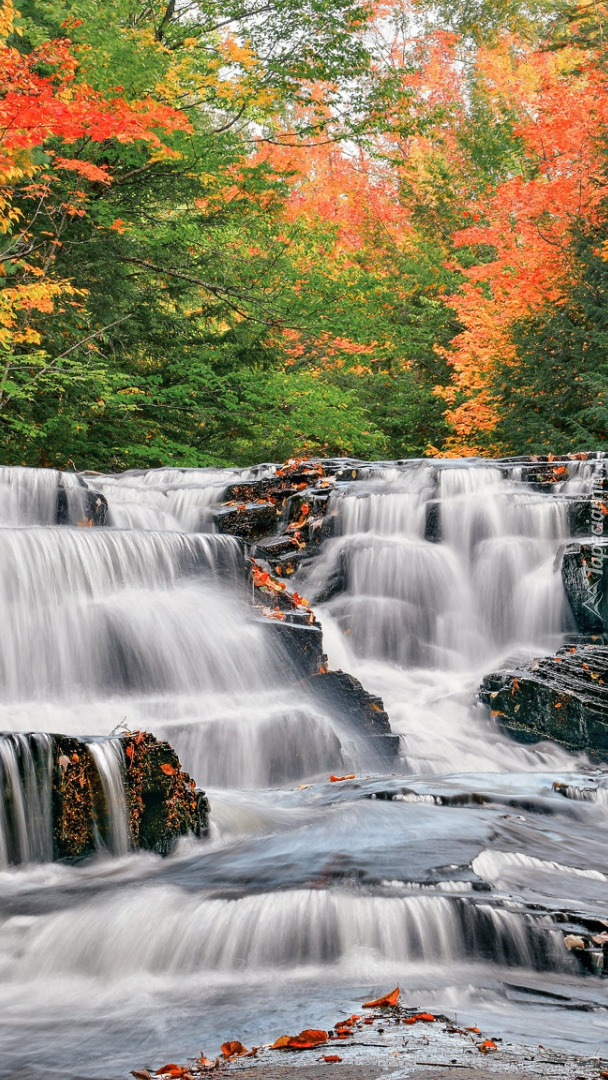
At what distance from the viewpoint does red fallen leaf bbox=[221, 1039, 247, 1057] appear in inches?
112

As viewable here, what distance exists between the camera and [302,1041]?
2832mm

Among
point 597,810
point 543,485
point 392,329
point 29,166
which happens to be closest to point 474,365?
point 392,329

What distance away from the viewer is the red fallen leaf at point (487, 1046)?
102 inches

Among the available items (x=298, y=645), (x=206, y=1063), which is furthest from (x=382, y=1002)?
(x=298, y=645)

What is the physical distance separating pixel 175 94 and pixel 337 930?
13.3 meters

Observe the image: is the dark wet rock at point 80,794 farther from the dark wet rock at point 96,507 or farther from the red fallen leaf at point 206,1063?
the dark wet rock at point 96,507

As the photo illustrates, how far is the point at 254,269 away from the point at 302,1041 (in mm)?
14590

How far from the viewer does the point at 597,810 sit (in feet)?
19.0

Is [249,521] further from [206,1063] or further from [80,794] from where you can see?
[206,1063]

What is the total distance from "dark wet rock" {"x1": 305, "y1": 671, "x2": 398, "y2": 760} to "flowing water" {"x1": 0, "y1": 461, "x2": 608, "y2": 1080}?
165mm

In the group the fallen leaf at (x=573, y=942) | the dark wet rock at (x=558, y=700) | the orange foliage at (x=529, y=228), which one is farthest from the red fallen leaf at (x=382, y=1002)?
the orange foliage at (x=529, y=228)

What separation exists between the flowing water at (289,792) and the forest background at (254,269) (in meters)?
4.45

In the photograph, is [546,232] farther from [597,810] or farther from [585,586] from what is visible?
[597,810]

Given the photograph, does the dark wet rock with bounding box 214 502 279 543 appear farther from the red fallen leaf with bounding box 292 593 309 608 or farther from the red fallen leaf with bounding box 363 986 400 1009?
the red fallen leaf with bounding box 363 986 400 1009
